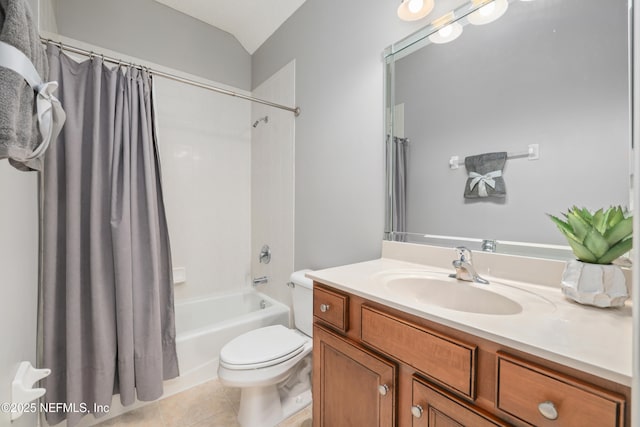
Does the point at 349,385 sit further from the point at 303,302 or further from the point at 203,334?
the point at 203,334

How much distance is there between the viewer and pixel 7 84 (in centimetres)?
42

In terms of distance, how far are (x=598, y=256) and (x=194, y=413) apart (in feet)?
6.41

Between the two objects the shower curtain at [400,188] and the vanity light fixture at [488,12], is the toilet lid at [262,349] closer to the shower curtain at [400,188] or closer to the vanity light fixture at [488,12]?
the shower curtain at [400,188]

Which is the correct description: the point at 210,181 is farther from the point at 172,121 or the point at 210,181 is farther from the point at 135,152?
the point at 135,152

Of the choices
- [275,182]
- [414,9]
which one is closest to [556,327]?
[414,9]

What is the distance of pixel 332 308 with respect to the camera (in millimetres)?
956

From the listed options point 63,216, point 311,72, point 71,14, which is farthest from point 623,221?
point 71,14

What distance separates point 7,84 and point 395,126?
131cm

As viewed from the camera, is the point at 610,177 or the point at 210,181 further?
the point at 210,181

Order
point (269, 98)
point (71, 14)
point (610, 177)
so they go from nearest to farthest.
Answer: point (610, 177), point (71, 14), point (269, 98)

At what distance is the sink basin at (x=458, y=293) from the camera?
776 millimetres

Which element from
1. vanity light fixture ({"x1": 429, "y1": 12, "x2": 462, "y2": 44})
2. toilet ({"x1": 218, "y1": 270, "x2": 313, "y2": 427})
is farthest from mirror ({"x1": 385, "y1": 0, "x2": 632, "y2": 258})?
toilet ({"x1": 218, "y1": 270, "x2": 313, "y2": 427})

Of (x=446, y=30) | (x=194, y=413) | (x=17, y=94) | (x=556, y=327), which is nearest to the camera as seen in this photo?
(x=17, y=94)

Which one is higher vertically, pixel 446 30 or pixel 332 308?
pixel 446 30
